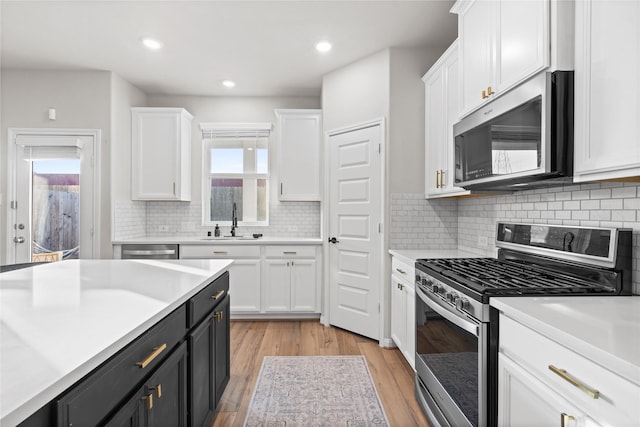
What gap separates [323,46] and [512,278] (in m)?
2.67

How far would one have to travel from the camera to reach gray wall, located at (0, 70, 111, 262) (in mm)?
3906

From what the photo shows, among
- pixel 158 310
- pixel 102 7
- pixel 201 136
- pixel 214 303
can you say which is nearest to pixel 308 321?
pixel 214 303

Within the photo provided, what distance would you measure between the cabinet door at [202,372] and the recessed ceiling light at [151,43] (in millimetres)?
2662

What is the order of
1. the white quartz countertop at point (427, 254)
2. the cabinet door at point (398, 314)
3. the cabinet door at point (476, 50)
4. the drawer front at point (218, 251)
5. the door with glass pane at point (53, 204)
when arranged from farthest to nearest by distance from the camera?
the drawer front at point (218, 251), the door with glass pane at point (53, 204), the cabinet door at point (398, 314), the white quartz countertop at point (427, 254), the cabinet door at point (476, 50)

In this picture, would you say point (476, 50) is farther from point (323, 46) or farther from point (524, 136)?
point (323, 46)

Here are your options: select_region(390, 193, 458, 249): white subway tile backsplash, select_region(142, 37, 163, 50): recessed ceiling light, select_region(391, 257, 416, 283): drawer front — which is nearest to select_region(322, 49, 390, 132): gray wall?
select_region(390, 193, 458, 249): white subway tile backsplash

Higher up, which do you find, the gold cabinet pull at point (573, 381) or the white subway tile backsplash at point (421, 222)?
the white subway tile backsplash at point (421, 222)

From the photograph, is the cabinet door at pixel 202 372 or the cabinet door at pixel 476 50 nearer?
the cabinet door at pixel 202 372

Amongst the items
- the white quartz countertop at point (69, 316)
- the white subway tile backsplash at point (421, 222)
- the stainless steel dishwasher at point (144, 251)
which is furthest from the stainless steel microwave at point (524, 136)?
the stainless steel dishwasher at point (144, 251)

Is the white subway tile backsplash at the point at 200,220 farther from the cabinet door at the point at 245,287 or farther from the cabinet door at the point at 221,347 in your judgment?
the cabinet door at the point at 221,347

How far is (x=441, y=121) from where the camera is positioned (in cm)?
289

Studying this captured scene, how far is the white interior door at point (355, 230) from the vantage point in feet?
11.2

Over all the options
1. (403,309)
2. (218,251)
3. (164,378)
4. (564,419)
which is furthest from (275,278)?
(564,419)

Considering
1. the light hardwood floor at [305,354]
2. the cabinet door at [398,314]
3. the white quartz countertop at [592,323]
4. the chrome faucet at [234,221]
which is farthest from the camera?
the chrome faucet at [234,221]
